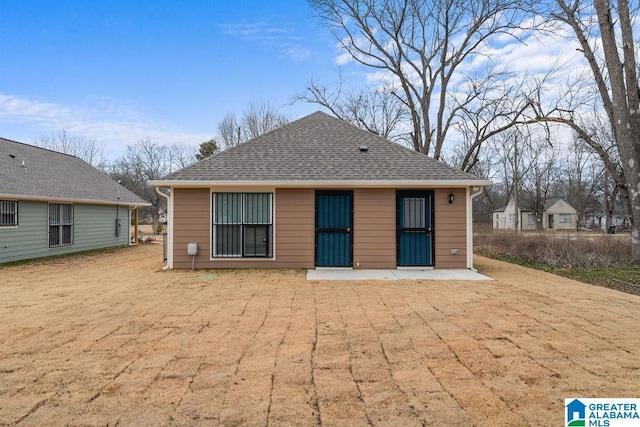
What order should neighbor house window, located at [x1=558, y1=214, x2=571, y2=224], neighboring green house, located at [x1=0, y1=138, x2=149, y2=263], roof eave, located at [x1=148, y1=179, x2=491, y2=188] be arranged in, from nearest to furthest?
roof eave, located at [x1=148, y1=179, x2=491, y2=188] < neighboring green house, located at [x1=0, y1=138, x2=149, y2=263] < neighbor house window, located at [x1=558, y1=214, x2=571, y2=224]

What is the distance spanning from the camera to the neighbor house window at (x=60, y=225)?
39.2 feet

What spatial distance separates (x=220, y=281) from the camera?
23.6 ft

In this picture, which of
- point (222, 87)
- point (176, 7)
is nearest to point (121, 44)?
point (176, 7)

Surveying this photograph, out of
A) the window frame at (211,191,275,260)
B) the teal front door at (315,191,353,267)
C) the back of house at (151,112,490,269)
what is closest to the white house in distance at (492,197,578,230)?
the back of house at (151,112,490,269)

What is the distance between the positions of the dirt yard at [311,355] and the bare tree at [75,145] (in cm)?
2935

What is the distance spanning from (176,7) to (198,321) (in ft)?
38.3

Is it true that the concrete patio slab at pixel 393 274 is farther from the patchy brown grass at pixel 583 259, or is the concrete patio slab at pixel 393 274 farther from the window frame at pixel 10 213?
the window frame at pixel 10 213

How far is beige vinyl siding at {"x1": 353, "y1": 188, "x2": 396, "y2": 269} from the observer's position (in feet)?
27.9

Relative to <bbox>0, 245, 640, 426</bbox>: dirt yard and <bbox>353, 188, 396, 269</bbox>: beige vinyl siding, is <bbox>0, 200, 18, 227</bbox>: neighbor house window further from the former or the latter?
<bbox>353, 188, 396, 269</bbox>: beige vinyl siding

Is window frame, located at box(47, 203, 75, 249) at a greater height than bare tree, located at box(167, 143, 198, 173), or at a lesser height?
lesser

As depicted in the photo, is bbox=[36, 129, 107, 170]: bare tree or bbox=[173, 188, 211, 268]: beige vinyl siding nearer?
bbox=[173, 188, 211, 268]: beige vinyl siding

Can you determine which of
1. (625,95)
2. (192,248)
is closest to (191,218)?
(192,248)

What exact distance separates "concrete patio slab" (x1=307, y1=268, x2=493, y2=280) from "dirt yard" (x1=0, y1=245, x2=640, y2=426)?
4.03 ft

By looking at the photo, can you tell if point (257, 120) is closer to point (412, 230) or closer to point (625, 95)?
point (412, 230)
